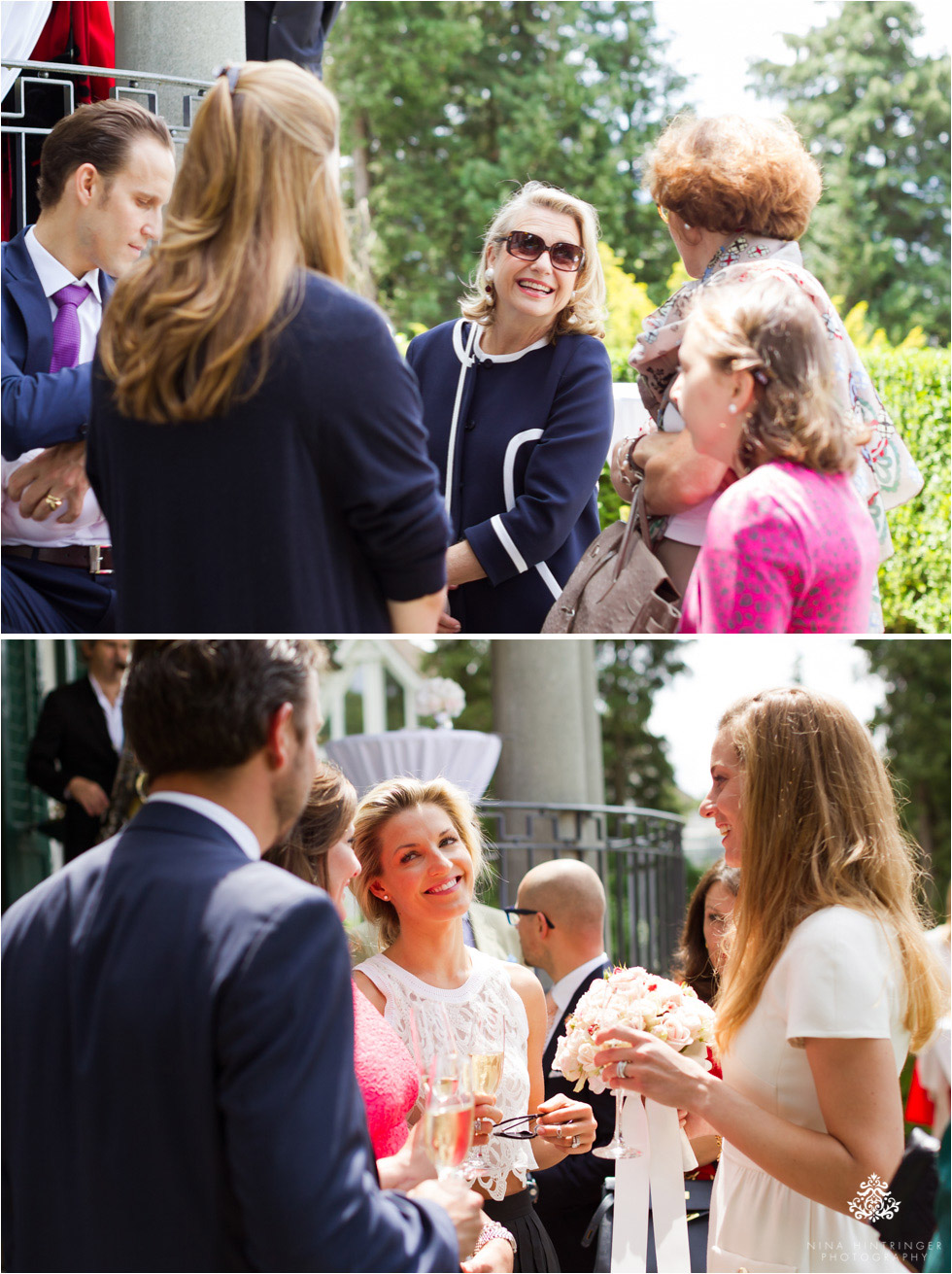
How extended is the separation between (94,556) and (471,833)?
3.57 ft

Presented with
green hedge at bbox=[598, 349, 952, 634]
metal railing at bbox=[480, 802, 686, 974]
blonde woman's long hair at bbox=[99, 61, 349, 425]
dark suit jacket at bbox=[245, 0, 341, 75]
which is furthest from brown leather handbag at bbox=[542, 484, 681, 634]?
green hedge at bbox=[598, 349, 952, 634]

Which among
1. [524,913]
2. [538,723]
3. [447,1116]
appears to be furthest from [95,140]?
[538,723]

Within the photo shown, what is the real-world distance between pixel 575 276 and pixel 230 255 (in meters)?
1.35

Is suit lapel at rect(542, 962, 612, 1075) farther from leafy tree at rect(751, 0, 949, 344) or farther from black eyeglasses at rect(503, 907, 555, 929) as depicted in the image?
leafy tree at rect(751, 0, 949, 344)

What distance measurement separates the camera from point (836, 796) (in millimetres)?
2252

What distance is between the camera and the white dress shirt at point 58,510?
2680 mm

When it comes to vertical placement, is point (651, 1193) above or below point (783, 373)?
below

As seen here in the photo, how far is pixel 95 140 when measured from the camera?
2.72 m

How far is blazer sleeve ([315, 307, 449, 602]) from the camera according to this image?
1.91 m

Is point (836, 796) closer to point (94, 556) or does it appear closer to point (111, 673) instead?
point (94, 556)

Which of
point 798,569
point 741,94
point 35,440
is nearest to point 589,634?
point 798,569

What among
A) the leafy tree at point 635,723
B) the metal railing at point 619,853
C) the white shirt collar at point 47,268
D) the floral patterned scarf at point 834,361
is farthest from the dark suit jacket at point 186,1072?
the leafy tree at point 635,723

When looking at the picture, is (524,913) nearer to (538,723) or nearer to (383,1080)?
(383,1080)

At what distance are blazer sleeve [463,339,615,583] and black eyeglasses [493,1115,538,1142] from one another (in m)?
1.22
